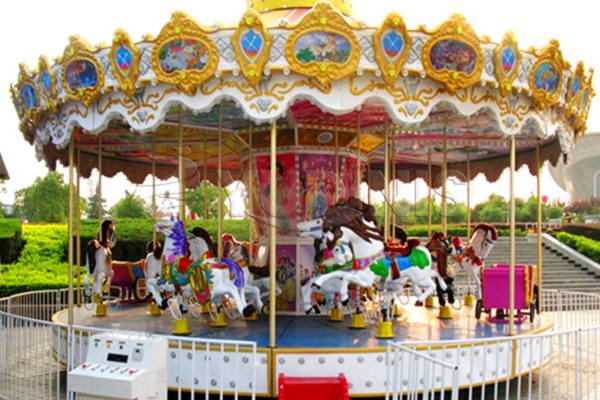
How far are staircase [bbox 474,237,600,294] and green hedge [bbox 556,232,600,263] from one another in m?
0.55

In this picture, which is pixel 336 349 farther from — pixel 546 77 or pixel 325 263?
pixel 546 77

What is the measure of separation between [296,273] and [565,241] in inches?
676

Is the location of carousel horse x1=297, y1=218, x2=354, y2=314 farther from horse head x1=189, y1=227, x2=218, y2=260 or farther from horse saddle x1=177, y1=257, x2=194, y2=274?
horse saddle x1=177, y1=257, x2=194, y2=274

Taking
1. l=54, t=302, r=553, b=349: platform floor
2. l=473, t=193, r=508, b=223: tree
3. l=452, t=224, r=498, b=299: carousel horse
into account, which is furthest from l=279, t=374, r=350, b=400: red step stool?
l=473, t=193, r=508, b=223: tree

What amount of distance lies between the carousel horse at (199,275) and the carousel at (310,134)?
0.02 meters

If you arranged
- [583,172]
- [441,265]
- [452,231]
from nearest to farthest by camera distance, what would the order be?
[441,265], [452,231], [583,172]

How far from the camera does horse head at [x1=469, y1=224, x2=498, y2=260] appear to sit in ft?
33.3

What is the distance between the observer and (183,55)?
643 centimetres

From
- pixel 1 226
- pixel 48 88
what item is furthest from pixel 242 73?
pixel 1 226

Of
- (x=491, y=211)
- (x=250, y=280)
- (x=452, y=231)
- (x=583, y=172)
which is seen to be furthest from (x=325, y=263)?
(x=583, y=172)

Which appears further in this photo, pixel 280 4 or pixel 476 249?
pixel 476 249

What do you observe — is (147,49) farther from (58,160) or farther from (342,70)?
(58,160)

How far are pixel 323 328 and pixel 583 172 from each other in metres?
60.0

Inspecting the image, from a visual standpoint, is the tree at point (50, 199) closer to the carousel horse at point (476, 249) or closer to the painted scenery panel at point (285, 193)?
the painted scenery panel at point (285, 193)
